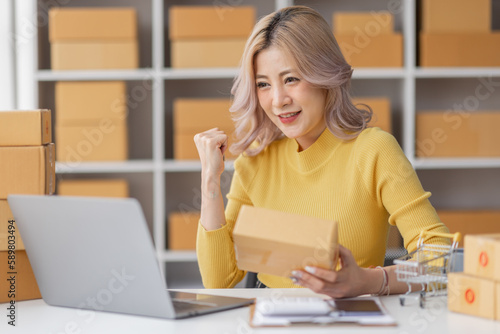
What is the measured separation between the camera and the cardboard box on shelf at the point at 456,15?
323cm

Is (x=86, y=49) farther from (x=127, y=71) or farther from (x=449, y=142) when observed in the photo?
(x=449, y=142)

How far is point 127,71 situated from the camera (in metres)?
3.27

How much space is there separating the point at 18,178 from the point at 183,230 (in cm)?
194

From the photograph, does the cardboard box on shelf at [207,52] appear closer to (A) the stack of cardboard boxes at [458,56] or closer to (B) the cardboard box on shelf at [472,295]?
(A) the stack of cardboard boxes at [458,56]

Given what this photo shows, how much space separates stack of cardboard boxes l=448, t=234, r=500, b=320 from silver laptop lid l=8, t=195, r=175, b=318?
1.64 feet

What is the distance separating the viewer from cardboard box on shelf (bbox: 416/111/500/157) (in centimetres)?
327

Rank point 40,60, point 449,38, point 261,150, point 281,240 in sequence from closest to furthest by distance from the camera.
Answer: point 281,240 → point 261,150 → point 449,38 → point 40,60

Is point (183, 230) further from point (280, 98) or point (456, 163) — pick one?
point (280, 98)

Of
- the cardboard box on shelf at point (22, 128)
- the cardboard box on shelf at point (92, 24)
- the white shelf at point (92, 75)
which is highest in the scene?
the cardboard box on shelf at point (92, 24)

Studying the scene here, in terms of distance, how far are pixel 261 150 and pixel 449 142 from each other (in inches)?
65.9

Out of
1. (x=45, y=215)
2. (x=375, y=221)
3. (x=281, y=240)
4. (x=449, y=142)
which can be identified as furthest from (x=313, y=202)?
(x=449, y=142)

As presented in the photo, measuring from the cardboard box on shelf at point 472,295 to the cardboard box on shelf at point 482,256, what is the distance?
0.01m

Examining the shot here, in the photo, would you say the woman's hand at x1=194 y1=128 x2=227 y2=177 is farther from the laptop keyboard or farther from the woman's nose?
the laptop keyboard

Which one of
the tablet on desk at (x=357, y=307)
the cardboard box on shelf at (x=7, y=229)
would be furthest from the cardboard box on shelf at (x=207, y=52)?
the tablet on desk at (x=357, y=307)
